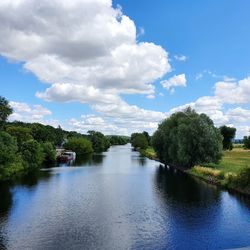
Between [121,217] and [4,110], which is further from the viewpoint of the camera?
[4,110]

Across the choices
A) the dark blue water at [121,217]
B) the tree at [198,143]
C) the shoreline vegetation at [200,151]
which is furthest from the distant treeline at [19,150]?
the tree at [198,143]

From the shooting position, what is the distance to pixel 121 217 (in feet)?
114

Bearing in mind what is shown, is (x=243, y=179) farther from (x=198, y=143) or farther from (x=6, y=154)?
(x=6, y=154)

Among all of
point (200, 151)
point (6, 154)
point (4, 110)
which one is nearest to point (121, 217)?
point (6, 154)

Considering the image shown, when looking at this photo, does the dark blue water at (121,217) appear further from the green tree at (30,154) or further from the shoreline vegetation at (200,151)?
the green tree at (30,154)

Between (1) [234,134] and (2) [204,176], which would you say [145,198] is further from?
(1) [234,134]

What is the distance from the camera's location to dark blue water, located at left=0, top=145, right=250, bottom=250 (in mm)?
26906

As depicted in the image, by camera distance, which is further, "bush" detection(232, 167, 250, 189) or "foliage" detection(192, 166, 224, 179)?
"foliage" detection(192, 166, 224, 179)

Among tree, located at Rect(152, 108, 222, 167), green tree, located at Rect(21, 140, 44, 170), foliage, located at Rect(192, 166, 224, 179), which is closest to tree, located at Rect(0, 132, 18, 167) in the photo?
green tree, located at Rect(21, 140, 44, 170)

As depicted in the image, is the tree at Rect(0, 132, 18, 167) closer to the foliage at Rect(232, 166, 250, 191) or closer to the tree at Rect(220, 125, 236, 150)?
the foliage at Rect(232, 166, 250, 191)

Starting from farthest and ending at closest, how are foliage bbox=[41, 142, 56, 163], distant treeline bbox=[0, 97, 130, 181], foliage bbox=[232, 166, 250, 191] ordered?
foliage bbox=[41, 142, 56, 163] < distant treeline bbox=[0, 97, 130, 181] < foliage bbox=[232, 166, 250, 191]

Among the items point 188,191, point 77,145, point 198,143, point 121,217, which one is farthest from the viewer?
point 77,145

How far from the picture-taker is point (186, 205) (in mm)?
40719

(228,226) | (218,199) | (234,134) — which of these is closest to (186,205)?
(218,199)
